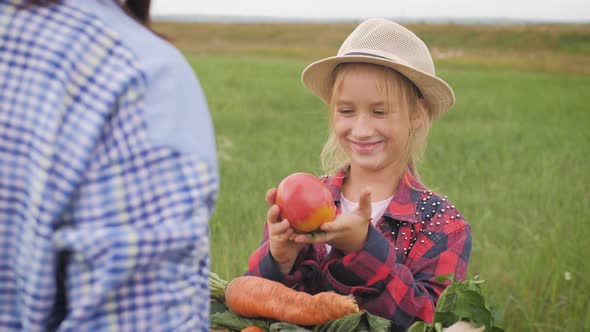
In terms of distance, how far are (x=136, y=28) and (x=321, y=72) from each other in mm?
1422

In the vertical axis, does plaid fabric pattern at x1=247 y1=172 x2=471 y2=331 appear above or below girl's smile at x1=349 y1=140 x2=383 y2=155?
below

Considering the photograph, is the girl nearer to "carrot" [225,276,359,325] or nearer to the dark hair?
"carrot" [225,276,359,325]

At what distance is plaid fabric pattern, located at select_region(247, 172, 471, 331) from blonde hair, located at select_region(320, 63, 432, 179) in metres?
0.10

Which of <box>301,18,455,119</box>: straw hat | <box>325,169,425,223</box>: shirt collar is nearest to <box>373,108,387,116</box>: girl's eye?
<box>301,18,455,119</box>: straw hat

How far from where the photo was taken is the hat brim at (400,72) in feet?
7.20

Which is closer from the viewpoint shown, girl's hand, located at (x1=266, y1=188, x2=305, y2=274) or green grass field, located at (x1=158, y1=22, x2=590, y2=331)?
girl's hand, located at (x1=266, y1=188, x2=305, y2=274)

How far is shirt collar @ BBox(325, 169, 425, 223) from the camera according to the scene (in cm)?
217

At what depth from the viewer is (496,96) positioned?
39.9 feet

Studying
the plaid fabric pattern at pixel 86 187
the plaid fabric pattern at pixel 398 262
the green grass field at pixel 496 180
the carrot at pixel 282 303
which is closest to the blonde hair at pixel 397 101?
the plaid fabric pattern at pixel 398 262

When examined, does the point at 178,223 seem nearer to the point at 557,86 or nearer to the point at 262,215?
the point at 262,215

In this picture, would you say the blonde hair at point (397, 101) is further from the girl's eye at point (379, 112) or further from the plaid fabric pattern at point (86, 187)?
the plaid fabric pattern at point (86, 187)

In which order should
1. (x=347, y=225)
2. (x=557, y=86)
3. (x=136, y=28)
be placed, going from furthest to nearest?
(x=557, y=86)
(x=347, y=225)
(x=136, y=28)

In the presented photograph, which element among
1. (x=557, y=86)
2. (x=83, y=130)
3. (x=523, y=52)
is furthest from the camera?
(x=523, y=52)

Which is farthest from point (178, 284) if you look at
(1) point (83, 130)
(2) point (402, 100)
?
(2) point (402, 100)
